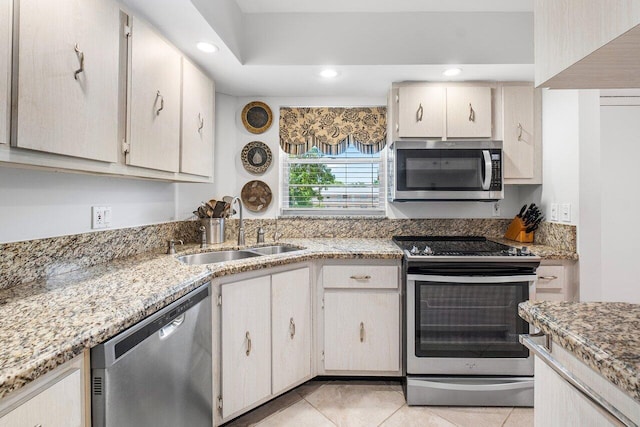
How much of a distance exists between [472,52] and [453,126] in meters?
0.49

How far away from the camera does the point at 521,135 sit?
2.37m

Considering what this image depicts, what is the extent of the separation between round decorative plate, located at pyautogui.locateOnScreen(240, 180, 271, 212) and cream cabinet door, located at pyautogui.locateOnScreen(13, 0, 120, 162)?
1431mm

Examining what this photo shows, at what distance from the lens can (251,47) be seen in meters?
2.12

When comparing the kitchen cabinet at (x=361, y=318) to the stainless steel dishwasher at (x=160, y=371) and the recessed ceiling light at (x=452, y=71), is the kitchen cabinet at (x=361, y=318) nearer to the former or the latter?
the stainless steel dishwasher at (x=160, y=371)

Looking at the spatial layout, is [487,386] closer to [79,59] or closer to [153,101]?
[153,101]

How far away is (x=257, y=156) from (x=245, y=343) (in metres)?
1.57

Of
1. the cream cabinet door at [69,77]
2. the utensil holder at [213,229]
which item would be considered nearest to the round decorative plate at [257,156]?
the utensil holder at [213,229]

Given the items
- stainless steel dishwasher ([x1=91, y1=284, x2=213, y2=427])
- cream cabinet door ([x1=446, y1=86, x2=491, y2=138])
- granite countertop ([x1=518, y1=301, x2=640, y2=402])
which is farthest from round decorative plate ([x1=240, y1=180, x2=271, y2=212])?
granite countertop ([x1=518, y1=301, x2=640, y2=402])

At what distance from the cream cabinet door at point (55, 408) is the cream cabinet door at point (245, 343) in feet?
2.72

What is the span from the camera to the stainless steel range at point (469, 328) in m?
1.96

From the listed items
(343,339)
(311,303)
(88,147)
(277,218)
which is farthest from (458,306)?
(88,147)

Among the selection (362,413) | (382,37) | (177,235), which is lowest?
(362,413)

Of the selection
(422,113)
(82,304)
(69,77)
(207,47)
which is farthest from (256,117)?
(82,304)

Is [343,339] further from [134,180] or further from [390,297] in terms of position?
[134,180]
